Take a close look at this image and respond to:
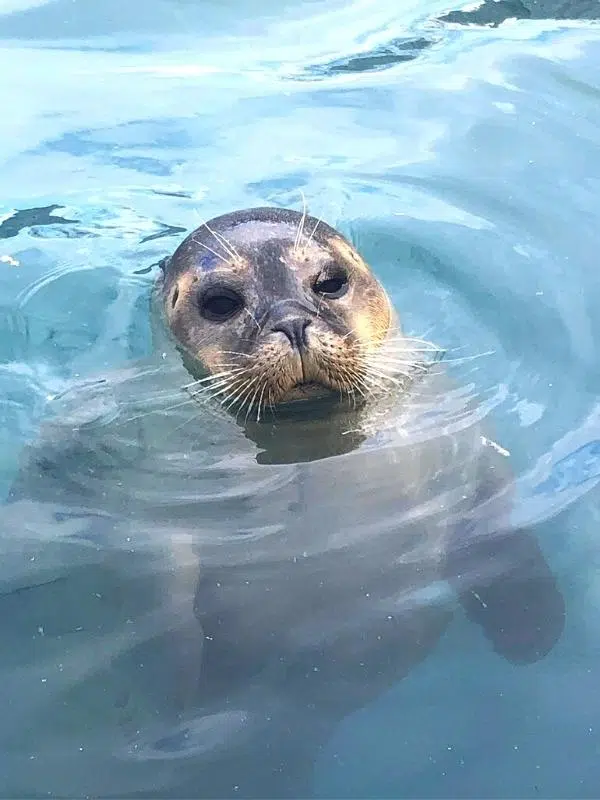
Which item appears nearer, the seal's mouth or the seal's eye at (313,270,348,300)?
the seal's mouth

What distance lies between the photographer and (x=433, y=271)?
5469 millimetres

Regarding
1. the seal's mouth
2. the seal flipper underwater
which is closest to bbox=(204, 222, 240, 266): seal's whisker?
the seal's mouth

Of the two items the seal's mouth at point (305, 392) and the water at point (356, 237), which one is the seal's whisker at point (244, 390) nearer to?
the seal's mouth at point (305, 392)

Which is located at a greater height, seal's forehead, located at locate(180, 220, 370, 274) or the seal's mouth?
seal's forehead, located at locate(180, 220, 370, 274)

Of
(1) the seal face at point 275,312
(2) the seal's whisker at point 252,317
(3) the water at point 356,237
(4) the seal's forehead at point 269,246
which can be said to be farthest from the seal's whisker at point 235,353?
(3) the water at point 356,237

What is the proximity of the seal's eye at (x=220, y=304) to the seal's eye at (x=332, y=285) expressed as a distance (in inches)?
12.5

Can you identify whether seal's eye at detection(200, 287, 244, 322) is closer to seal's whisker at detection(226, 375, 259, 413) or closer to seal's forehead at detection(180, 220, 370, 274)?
seal's forehead at detection(180, 220, 370, 274)

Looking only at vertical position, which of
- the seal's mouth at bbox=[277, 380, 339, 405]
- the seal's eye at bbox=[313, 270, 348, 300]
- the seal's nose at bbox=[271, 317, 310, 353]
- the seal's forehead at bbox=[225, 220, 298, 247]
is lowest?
the seal's mouth at bbox=[277, 380, 339, 405]

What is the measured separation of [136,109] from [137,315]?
9.38 ft

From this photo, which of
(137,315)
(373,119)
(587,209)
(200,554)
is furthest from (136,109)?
(200,554)

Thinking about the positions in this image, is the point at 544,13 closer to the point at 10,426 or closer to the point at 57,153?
the point at 57,153

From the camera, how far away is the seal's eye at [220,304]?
427 cm

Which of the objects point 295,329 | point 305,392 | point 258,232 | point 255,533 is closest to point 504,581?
point 255,533

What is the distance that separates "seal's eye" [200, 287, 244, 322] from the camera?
14.0 feet
